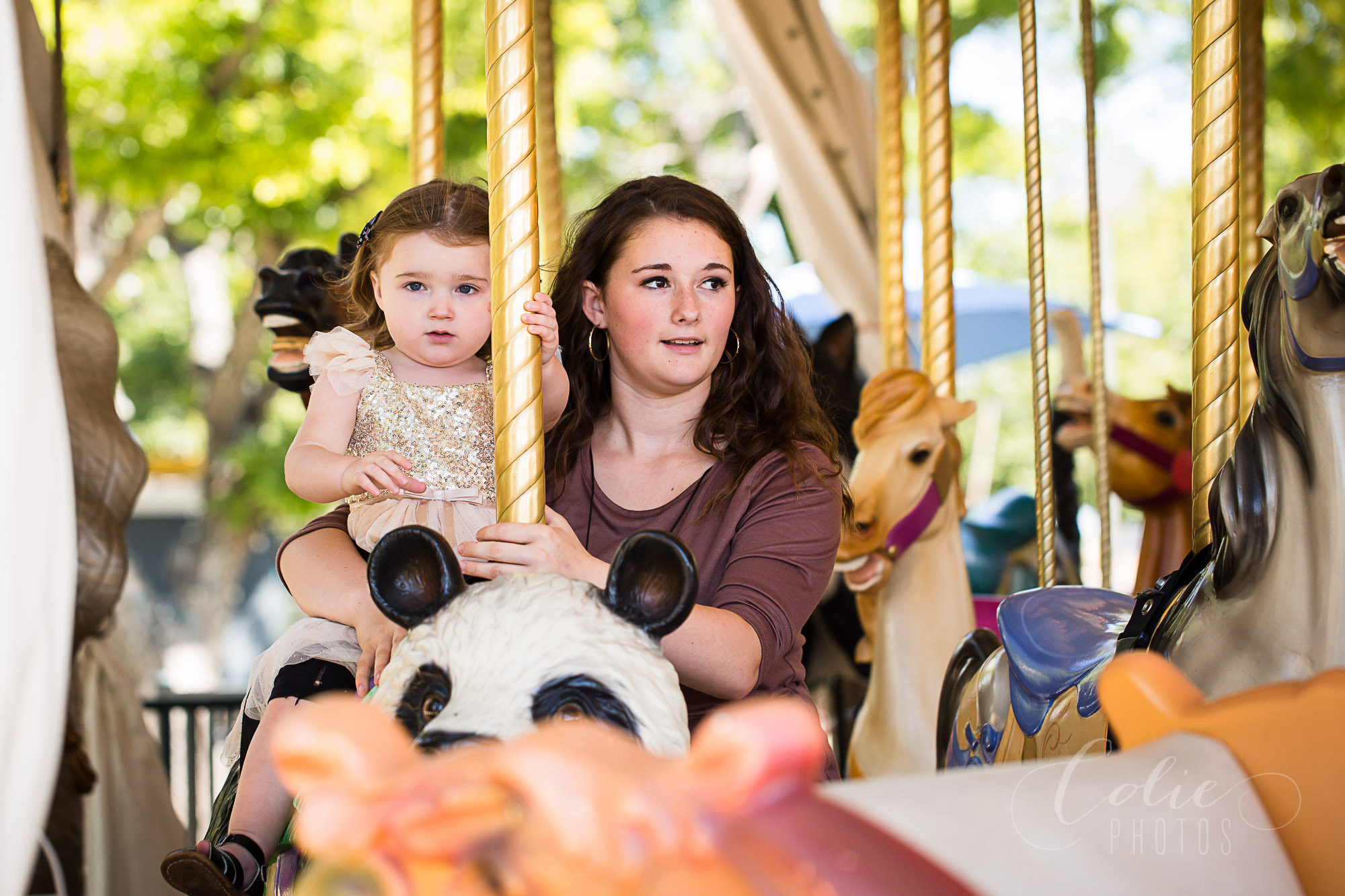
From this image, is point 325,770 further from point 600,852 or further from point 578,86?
point 578,86

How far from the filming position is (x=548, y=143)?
11.3 ft

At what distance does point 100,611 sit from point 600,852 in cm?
221

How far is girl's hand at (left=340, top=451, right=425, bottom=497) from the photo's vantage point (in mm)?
1539

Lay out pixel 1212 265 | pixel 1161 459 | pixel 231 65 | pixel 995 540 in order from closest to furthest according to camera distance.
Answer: pixel 1212 265
pixel 1161 459
pixel 995 540
pixel 231 65

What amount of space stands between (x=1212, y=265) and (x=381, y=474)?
158cm

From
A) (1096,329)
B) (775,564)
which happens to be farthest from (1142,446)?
(775,564)

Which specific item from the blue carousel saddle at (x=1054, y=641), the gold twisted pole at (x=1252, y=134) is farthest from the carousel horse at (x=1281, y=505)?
the gold twisted pole at (x=1252, y=134)

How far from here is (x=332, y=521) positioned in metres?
1.85

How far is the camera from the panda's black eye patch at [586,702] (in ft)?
3.36

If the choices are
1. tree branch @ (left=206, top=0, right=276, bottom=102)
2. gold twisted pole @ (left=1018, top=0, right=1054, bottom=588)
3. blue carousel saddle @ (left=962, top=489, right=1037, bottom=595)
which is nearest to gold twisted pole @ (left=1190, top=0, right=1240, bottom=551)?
gold twisted pole @ (left=1018, top=0, right=1054, bottom=588)

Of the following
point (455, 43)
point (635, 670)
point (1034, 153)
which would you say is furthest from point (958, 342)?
point (635, 670)

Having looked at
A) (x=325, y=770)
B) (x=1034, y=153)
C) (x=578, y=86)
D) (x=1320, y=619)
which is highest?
(x=578, y=86)

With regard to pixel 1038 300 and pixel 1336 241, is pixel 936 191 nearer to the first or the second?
pixel 1038 300

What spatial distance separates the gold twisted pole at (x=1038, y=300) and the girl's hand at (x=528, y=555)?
184 centimetres
